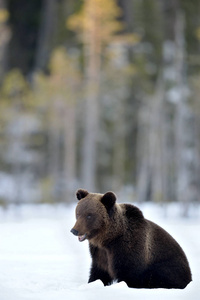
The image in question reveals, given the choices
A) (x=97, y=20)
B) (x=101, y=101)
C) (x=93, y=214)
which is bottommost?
(x=101, y=101)

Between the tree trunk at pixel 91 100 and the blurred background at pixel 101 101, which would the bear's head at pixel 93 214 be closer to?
the blurred background at pixel 101 101

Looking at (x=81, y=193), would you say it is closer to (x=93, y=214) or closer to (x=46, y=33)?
(x=93, y=214)

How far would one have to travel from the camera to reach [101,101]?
1315 inches

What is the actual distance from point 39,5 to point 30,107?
2132 centimetres

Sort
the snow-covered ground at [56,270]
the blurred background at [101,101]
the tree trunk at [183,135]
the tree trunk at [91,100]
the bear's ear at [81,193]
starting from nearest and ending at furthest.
A: the snow-covered ground at [56,270], the bear's ear at [81,193], the tree trunk at [183,135], the blurred background at [101,101], the tree trunk at [91,100]

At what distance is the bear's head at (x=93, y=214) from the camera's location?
5.98m

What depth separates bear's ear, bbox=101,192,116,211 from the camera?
19.9 feet

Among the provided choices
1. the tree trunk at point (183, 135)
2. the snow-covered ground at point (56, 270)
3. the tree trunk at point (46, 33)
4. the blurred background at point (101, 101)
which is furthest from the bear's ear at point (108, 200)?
the tree trunk at point (46, 33)

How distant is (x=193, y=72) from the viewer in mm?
Result: 23391

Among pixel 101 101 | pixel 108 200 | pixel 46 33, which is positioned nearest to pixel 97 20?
pixel 101 101

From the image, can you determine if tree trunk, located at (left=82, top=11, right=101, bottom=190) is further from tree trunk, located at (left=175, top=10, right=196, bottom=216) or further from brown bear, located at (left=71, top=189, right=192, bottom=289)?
brown bear, located at (left=71, top=189, right=192, bottom=289)

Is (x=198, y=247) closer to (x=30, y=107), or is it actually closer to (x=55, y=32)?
(x=30, y=107)

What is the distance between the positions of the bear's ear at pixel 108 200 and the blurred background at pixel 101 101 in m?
12.6

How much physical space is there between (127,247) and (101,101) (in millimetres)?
27578
